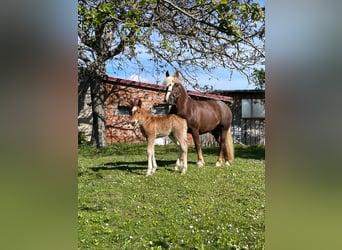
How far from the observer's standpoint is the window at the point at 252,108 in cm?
343

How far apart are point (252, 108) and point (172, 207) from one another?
190cm

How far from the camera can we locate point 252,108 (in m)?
4.15

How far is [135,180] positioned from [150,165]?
1.14 feet

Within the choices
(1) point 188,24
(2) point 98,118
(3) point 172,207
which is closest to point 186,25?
(1) point 188,24

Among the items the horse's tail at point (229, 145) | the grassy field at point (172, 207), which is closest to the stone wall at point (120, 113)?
the grassy field at point (172, 207)

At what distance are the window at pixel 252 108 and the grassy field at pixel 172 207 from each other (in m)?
0.68

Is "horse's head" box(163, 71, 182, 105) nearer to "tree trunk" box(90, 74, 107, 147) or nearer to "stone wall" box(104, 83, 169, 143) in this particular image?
"stone wall" box(104, 83, 169, 143)

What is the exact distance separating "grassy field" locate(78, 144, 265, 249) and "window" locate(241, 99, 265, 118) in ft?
2.23

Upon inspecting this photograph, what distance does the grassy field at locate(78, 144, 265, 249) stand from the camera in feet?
7.18

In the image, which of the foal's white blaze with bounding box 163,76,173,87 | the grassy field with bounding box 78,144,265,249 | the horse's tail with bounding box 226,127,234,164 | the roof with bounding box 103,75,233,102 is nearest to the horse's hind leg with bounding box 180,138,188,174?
the grassy field with bounding box 78,144,265,249

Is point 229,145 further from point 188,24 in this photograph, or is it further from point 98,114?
point 98,114
